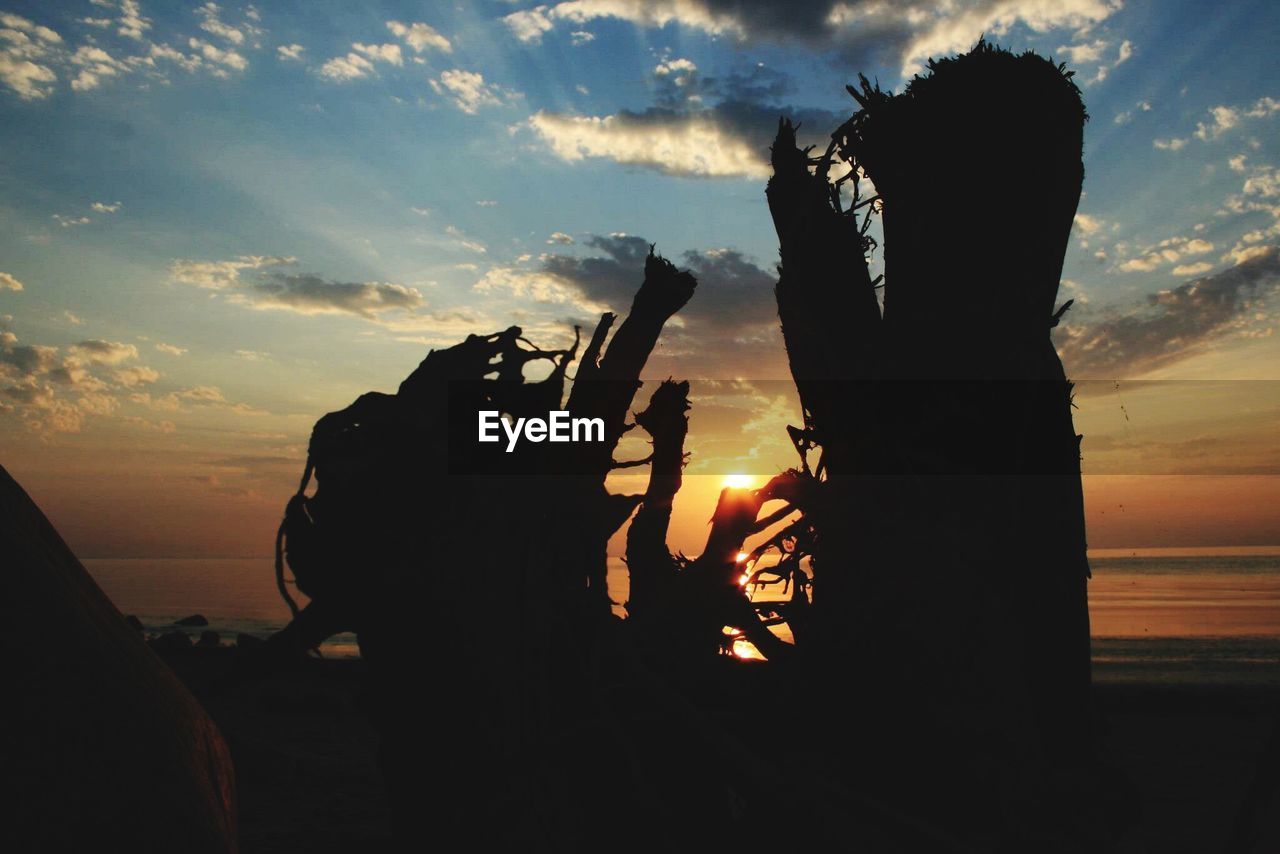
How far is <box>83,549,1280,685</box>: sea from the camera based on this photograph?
22.5 m

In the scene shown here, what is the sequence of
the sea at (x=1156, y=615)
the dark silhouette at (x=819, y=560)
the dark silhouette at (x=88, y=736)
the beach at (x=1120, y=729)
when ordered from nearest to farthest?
the dark silhouette at (x=88, y=736)
the dark silhouette at (x=819, y=560)
the beach at (x=1120, y=729)
the sea at (x=1156, y=615)

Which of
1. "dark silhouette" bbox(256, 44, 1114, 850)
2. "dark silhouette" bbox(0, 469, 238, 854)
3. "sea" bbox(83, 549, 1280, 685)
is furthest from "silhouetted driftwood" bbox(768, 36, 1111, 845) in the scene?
"sea" bbox(83, 549, 1280, 685)

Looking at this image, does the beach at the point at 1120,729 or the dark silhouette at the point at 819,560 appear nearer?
the dark silhouette at the point at 819,560

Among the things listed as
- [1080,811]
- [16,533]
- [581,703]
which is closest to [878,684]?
[1080,811]

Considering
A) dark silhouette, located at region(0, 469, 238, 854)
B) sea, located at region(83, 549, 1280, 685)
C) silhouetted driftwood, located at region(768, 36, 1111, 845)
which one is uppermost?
silhouetted driftwood, located at region(768, 36, 1111, 845)

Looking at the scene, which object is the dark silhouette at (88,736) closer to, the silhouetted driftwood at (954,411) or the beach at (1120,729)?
the beach at (1120,729)

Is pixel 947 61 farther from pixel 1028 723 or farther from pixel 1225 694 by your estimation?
pixel 1225 694

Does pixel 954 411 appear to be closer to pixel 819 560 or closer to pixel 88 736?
pixel 819 560

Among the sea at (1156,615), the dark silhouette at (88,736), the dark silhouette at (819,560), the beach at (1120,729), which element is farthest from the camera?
the sea at (1156,615)

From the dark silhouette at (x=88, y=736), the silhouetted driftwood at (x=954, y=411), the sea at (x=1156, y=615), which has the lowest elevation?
the sea at (x=1156, y=615)

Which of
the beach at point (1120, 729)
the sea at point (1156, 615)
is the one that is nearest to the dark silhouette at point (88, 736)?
the beach at point (1120, 729)

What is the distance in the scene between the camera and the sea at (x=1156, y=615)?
2245 cm

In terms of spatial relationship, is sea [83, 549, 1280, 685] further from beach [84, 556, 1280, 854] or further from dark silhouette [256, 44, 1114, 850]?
dark silhouette [256, 44, 1114, 850]

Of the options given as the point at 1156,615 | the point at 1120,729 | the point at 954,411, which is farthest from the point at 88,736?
the point at 1156,615
